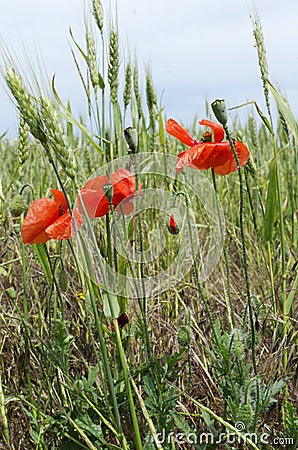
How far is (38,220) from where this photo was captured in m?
0.80

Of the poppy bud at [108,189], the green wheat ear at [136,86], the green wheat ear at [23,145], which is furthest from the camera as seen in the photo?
the green wheat ear at [136,86]

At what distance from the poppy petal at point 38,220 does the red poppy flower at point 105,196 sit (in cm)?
8

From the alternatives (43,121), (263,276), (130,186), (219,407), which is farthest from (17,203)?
(263,276)

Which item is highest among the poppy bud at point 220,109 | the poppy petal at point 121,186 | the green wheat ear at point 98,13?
the green wheat ear at point 98,13

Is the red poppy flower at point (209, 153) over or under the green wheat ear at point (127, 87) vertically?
under

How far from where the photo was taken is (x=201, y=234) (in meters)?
1.74

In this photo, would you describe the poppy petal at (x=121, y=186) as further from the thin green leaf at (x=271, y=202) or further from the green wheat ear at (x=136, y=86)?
the green wheat ear at (x=136, y=86)

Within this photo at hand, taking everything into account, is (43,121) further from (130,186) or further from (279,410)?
(279,410)

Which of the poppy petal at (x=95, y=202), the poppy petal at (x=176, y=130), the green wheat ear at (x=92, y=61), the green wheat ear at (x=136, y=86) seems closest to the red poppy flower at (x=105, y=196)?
the poppy petal at (x=95, y=202)

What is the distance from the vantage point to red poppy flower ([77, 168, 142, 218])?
731 millimetres

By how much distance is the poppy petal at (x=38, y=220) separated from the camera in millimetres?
794

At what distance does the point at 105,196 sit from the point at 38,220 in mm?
136

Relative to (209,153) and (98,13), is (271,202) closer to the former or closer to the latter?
(209,153)

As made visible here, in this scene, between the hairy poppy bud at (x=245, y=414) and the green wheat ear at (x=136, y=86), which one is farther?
the green wheat ear at (x=136, y=86)
